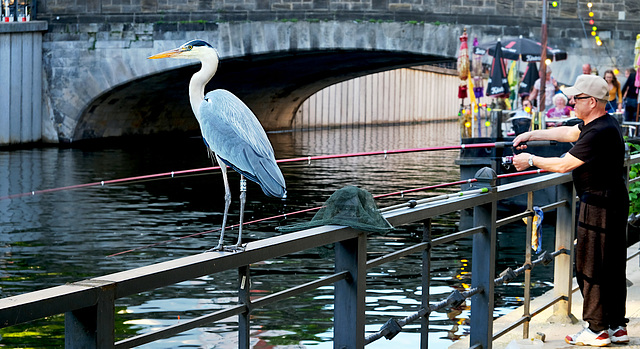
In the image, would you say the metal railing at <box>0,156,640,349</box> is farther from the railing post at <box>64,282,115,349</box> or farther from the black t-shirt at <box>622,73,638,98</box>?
the black t-shirt at <box>622,73,638,98</box>

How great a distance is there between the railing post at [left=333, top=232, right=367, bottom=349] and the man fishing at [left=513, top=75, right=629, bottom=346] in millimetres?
1350

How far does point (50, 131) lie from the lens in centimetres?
2005

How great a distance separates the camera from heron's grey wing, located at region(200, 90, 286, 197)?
267cm

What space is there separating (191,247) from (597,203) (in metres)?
5.26

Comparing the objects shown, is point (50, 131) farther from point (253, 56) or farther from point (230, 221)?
point (230, 221)

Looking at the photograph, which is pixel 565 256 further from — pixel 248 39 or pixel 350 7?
pixel 248 39

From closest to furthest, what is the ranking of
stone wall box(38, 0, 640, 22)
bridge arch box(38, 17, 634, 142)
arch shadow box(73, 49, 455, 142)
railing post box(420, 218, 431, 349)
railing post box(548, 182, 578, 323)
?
railing post box(420, 218, 431, 349) < railing post box(548, 182, 578, 323) < stone wall box(38, 0, 640, 22) < bridge arch box(38, 17, 634, 142) < arch shadow box(73, 49, 455, 142)

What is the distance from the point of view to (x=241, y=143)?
2.67 m

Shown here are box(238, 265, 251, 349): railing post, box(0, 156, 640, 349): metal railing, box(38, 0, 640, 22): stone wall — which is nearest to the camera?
box(0, 156, 640, 349): metal railing

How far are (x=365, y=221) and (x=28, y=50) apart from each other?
706 inches

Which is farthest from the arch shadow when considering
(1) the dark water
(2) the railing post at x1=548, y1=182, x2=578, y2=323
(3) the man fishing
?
(3) the man fishing

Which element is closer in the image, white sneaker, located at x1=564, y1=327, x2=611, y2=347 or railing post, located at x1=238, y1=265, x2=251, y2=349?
railing post, located at x1=238, y1=265, x2=251, y2=349

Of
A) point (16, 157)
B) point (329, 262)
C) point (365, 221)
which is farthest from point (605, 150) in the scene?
point (16, 157)

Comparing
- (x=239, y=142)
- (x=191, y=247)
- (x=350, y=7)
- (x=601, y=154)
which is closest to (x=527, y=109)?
(x=350, y=7)
